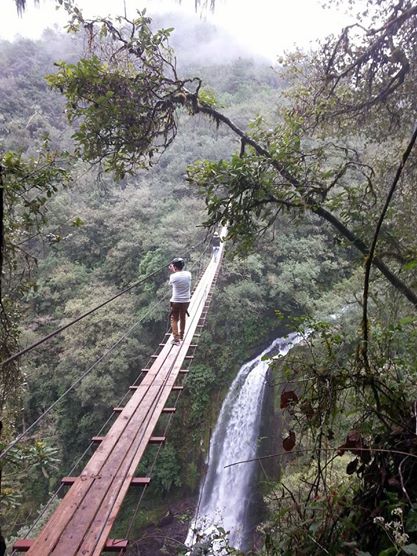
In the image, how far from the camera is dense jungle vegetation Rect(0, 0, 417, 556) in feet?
4.01

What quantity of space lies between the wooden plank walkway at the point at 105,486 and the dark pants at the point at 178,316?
63 cm

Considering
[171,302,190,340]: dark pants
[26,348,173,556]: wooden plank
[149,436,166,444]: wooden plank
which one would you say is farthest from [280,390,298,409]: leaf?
[171,302,190,340]: dark pants

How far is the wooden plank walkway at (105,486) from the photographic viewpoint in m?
1.61

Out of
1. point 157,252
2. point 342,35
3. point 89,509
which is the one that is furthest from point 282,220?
point 89,509

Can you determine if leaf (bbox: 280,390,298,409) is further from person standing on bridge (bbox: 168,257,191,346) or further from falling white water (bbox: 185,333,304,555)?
falling white water (bbox: 185,333,304,555)

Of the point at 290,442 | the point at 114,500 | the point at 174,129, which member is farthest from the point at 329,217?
the point at 114,500

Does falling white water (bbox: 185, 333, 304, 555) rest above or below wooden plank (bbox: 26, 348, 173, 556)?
below

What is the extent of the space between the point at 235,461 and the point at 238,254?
186 inches

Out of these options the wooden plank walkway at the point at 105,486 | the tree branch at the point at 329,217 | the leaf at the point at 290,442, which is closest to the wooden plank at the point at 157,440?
the wooden plank walkway at the point at 105,486

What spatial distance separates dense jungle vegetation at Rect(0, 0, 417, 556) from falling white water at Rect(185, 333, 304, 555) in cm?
38

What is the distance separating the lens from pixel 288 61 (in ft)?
12.2

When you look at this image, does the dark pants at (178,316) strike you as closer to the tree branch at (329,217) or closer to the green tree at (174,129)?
the green tree at (174,129)

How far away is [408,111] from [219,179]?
199 centimetres

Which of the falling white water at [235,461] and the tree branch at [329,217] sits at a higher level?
the tree branch at [329,217]
